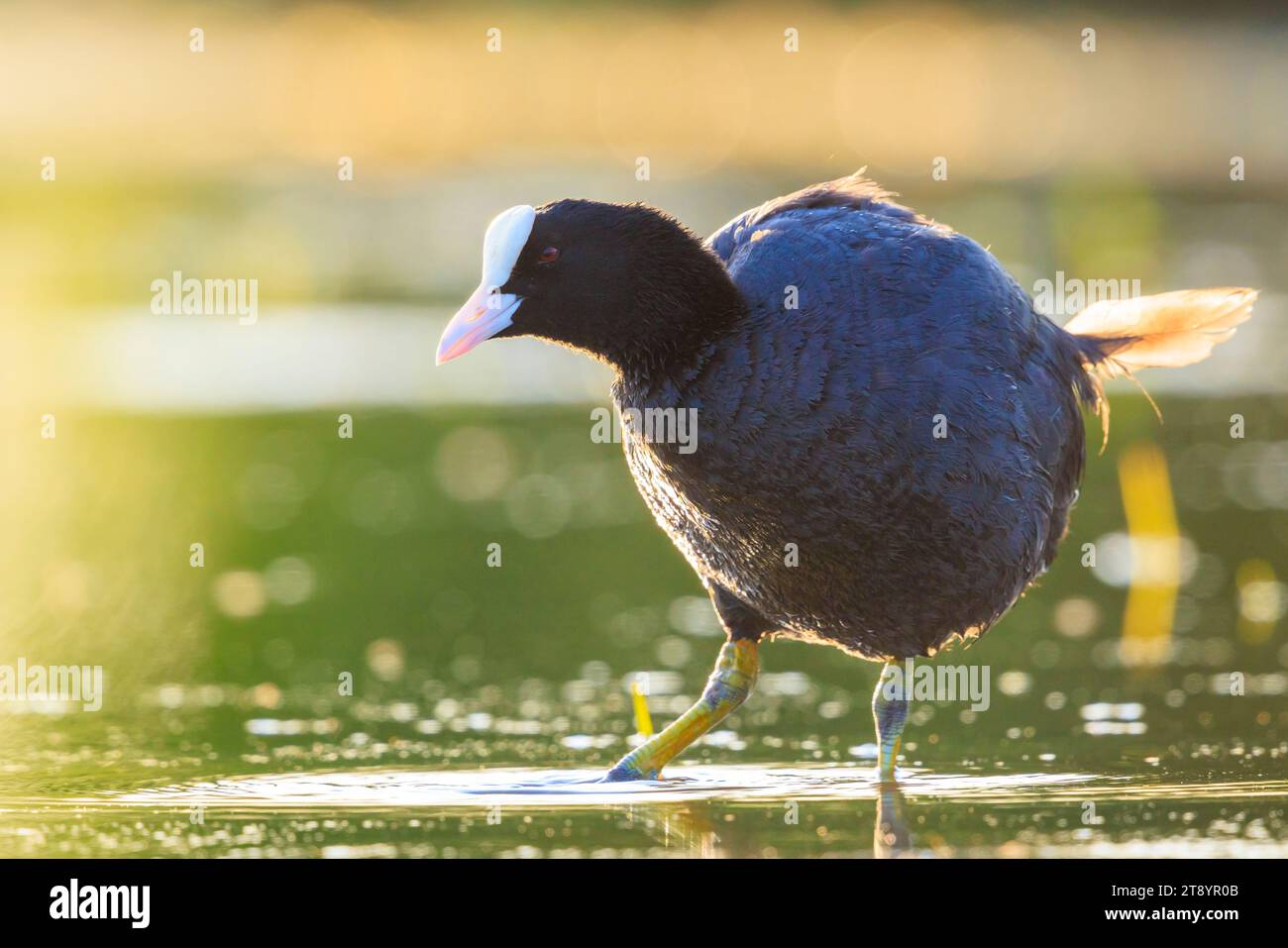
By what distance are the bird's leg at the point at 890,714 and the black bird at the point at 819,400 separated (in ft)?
0.04

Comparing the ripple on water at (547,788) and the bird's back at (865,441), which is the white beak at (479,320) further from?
the ripple on water at (547,788)

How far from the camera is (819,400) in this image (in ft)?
19.6

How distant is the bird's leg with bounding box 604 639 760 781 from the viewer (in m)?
6.47

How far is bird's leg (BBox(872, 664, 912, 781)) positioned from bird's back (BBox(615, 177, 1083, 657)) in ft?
0.51

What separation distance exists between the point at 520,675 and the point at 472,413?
5.72 metres

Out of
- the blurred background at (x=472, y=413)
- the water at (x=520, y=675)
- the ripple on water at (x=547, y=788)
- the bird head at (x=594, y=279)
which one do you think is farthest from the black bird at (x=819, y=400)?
the blurred background at (x=472, y=413)

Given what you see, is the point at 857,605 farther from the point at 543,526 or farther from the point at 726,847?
the point at 543,526

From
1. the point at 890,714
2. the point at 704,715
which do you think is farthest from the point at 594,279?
the point at 890,714

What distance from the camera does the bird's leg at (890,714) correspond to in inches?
254

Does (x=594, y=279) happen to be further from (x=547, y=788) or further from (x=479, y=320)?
(x=547, y=788)

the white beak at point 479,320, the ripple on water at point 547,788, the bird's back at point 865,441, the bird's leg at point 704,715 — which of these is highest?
the white beak at point 479,320

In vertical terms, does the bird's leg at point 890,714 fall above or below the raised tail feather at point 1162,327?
below

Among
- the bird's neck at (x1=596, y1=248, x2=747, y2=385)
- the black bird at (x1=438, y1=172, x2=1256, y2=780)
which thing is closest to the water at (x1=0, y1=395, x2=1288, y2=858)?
the black bird at (x1=438, y1=172, x2=1256, y2=780)

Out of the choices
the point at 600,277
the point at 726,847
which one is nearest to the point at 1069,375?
the point at 600,277
